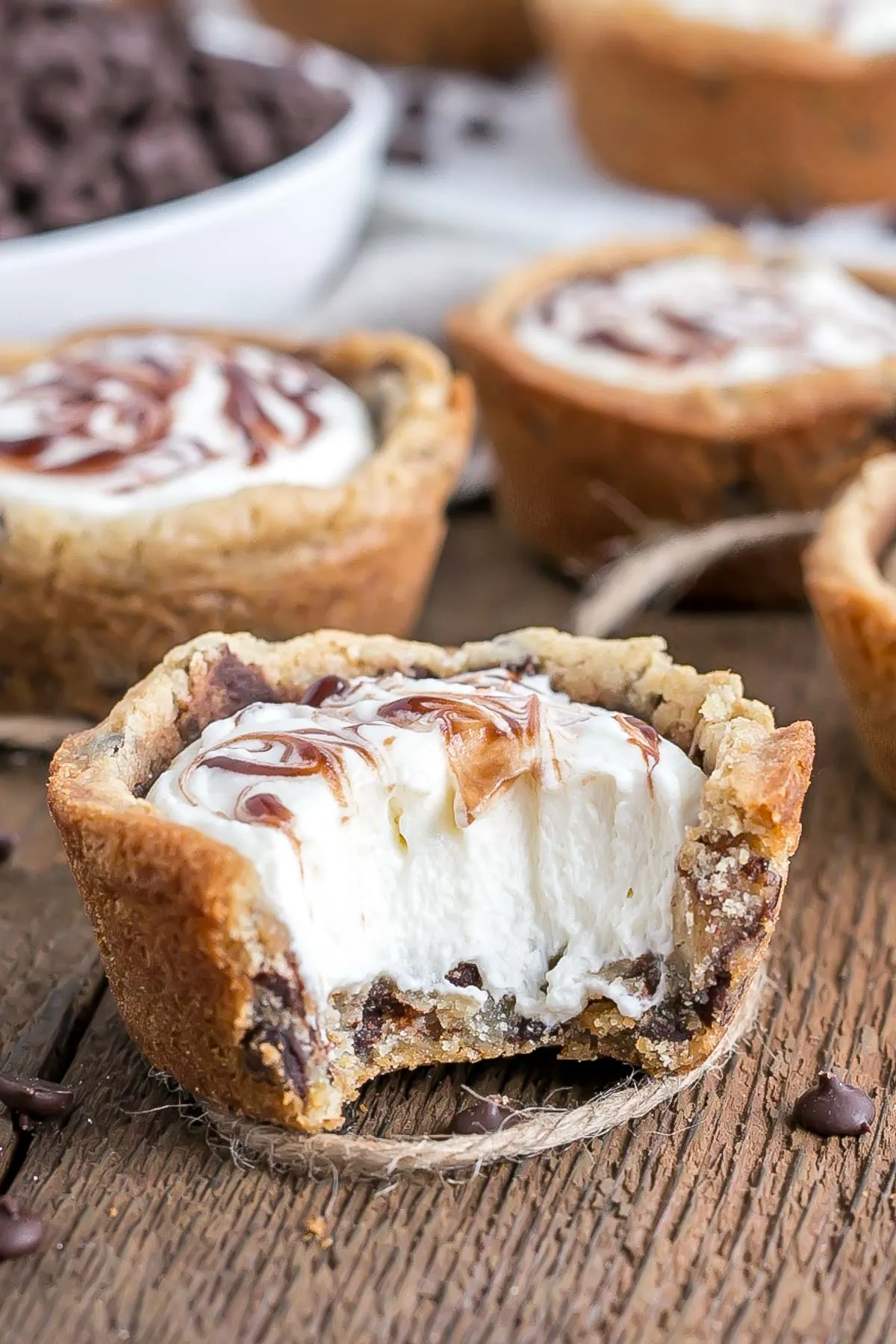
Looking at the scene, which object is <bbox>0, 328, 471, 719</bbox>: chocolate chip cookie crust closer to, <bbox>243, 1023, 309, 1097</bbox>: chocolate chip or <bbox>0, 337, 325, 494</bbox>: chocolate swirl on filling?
<bbox>0, 337, 325, 494</bbox>: chocolate swirl on filling

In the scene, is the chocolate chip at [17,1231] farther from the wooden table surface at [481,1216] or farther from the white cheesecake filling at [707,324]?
the white cheesecake filling at [707,324]

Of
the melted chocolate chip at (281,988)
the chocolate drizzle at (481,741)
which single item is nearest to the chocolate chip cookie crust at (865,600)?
the chocolate drizzle at (481,741)

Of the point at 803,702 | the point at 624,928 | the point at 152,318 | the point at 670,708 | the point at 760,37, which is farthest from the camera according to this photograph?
the point at 760,37

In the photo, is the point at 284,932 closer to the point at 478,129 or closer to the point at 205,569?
the point at 205,569

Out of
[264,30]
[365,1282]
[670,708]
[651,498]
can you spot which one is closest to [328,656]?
[670,708]

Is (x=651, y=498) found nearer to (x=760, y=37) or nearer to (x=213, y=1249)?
(x=760, y=37)

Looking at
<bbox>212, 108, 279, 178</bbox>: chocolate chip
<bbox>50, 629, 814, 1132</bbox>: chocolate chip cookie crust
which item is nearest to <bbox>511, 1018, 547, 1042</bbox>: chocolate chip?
<bbox>50, 629, 814, 1132</bbox>: chocolate chip cookie crust
